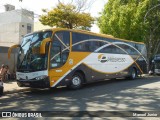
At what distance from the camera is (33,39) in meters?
14.1

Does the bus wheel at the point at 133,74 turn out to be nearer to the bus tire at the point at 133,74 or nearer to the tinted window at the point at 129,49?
the bus tire at the point at 133,74

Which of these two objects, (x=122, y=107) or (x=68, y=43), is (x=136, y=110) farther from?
(x=68, y=43)

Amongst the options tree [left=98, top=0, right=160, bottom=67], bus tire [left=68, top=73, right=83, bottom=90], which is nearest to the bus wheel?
tree [left=98, top=0, right=160, bottom=67]

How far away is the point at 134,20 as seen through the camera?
29141 mm

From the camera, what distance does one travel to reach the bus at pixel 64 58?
13.3m

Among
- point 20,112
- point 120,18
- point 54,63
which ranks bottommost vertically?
point 20,112

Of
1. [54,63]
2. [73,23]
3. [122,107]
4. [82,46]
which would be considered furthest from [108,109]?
[73,23]

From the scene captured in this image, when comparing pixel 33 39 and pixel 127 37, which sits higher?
pixel 127 37

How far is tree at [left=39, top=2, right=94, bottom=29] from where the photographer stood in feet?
94.7

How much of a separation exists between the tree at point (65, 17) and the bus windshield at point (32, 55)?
14800 millimetres

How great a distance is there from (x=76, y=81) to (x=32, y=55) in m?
3.08

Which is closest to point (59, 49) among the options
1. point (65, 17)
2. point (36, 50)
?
point (36, 50)

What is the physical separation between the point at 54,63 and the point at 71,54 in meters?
1.48

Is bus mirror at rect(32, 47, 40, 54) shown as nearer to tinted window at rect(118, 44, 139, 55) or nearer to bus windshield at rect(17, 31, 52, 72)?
bus windshield at rect(17, 31, 52, 72)
